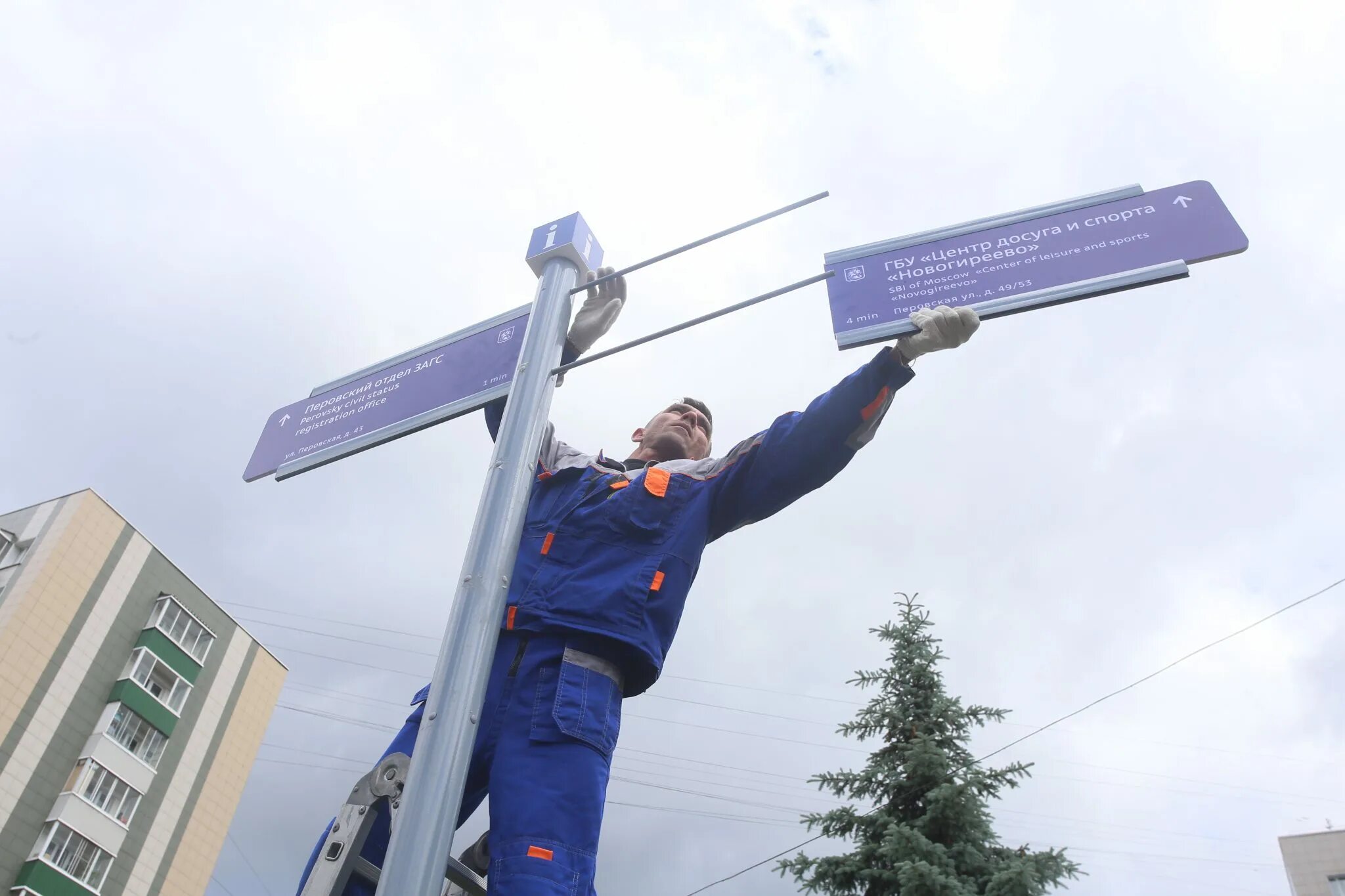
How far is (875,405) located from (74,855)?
950 inches

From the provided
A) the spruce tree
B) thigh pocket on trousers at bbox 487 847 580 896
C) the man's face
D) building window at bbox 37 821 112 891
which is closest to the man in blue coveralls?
thigh pocket on trousers at bbox 487 847 580 896

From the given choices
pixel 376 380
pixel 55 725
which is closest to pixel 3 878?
pixel 55 725

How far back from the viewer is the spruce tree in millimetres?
10438

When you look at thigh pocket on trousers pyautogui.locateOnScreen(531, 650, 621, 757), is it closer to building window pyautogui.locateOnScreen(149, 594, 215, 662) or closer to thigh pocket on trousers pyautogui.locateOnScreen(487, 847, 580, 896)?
thigh pocket on trousers pyautogui.locateOnScreen(487, 847, 580, 896)

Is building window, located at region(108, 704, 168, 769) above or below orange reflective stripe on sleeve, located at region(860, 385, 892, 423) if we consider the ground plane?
above

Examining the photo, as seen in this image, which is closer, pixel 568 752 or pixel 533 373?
pixel 568 752

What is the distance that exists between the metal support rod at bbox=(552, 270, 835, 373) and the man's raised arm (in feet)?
1.12

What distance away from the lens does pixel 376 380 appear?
12.1 ft

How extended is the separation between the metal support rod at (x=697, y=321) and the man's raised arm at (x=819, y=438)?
13.5 inches

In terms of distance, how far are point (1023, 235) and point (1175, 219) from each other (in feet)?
1.42

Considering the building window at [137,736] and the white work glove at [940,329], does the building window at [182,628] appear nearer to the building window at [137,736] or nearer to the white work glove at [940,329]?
the building window at [137,736]

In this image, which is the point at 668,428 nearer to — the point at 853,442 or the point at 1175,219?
the point at 853,442

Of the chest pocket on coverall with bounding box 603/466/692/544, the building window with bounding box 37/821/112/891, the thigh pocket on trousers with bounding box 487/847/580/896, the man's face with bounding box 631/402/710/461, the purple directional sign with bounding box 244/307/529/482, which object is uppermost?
the building window with bounding box 37/821/112/891

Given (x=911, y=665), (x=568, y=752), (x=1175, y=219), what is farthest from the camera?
(x=911, y=665)
